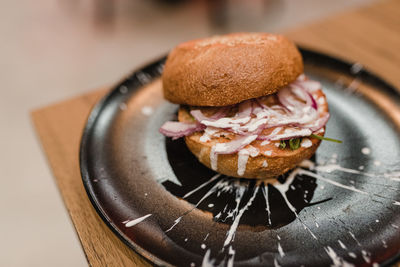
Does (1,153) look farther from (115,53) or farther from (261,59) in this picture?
(261,59)

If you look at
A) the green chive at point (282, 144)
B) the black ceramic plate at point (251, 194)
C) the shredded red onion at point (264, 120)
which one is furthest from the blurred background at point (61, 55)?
the green chive at point (282, 144)

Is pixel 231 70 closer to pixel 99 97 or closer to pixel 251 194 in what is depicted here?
pixel 251 194

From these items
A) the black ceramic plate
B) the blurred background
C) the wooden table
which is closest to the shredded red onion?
the black ceramic plate

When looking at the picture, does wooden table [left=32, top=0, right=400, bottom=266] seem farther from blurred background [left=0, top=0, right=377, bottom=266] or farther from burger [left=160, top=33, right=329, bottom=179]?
blurred background [left=0, top=0, right=377, bottom=266]

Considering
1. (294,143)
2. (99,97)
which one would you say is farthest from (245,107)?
(99,97)

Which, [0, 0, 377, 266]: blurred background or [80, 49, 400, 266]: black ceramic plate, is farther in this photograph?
[0, 0, 377, 266]: blurred background

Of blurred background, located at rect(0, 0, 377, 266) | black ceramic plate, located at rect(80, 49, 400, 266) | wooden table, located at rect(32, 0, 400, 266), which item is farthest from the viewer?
blurred background, located at rect(0, 0, 377, 266)

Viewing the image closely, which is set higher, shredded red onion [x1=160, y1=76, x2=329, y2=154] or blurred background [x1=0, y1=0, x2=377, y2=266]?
shredded red onion [x1=160, y1=76, x2=329, y2=154]
